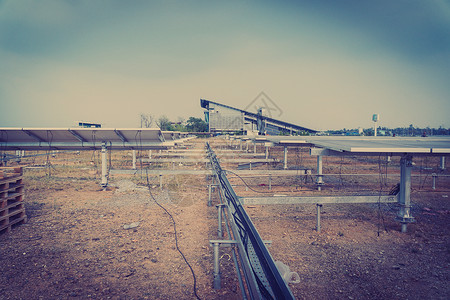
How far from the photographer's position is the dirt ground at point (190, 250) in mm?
2793

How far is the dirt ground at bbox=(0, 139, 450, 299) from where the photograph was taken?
110 inches

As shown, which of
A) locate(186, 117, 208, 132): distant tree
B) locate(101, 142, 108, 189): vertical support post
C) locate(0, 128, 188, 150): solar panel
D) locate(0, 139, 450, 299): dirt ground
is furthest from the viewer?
locate(186, 117, 208, 132): distant tree

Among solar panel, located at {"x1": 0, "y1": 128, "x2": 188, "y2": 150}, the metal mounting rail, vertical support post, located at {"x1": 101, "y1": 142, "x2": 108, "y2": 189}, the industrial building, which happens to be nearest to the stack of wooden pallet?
solar panel, located at {"x1": 0, "y1": 128, "x2": 188, "y2": 150}

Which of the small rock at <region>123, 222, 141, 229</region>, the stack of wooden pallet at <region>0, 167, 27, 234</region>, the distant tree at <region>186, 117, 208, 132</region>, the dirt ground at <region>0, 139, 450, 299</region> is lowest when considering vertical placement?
the dirt ground at <region>0, 139, 450, 299</region>

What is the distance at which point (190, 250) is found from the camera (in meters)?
3.76

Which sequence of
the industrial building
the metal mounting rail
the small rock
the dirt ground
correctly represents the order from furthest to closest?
the industrial building, the small rock, the dirt ground, the metal mounting rail

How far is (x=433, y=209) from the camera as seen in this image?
6062mm

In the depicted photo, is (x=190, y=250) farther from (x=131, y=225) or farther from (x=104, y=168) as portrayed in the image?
(x=104, y=168)

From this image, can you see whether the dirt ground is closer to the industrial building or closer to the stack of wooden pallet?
the stack of wooden pallet

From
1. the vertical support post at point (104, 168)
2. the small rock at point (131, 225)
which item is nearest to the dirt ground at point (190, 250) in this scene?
the small rock at point (131, 225)

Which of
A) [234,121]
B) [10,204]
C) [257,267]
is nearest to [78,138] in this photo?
[10,204]

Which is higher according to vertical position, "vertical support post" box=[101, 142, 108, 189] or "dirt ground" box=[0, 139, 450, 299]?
"vertical support post" box=[101, 142, 108, 189]

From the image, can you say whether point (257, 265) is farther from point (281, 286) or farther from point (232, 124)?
point (232, 124)

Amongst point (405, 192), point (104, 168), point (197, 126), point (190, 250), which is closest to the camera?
point (190, 250)
